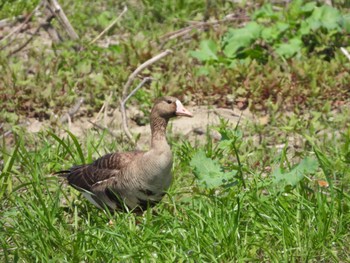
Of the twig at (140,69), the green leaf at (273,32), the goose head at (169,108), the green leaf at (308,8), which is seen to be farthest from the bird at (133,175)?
the green leaf at (308,8)

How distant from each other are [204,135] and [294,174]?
8.04 ft

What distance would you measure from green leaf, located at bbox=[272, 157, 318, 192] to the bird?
0.77 meters

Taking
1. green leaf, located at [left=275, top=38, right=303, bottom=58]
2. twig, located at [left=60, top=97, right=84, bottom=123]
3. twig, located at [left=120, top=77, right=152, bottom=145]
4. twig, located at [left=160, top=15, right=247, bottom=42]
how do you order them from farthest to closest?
twig, located at [left=160, top=15, right=247, bottom=42], green leaf, located at [left=275, top=38, right=303, bottom=58], twig, located at [left=60, top=97, right=84, bottom=123], twig, located at [left=120, top=77, right=152, bottom=145]

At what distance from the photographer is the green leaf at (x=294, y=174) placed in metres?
5.91

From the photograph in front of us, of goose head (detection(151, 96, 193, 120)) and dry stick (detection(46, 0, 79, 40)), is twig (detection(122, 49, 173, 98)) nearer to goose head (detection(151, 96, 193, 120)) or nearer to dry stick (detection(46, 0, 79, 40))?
dry stick (detection(46, 0, 79, 40))

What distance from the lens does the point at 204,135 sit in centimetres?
834

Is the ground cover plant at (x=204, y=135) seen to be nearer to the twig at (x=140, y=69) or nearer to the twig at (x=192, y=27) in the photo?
the twig at (x=192, y=27)

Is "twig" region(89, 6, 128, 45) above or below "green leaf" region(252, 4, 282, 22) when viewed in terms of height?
above

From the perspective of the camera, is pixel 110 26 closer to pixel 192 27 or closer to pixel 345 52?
pixel 192 27

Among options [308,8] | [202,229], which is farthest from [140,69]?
[202,229]

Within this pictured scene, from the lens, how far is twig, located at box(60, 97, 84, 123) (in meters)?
8.69

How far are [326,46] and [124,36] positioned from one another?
95.7 inches

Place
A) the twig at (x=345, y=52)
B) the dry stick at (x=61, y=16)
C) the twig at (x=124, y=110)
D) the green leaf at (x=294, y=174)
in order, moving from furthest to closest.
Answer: the dry stick at (x=61, y=16) < the twig at (x=345, y=52) < the twig at (x=124, y=110) < the green leaf at (x=294, y=174)

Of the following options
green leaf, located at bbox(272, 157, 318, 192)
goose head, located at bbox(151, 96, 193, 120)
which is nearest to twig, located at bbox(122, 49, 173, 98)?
goose head, located at bbox(151, 96, 193, 120)
